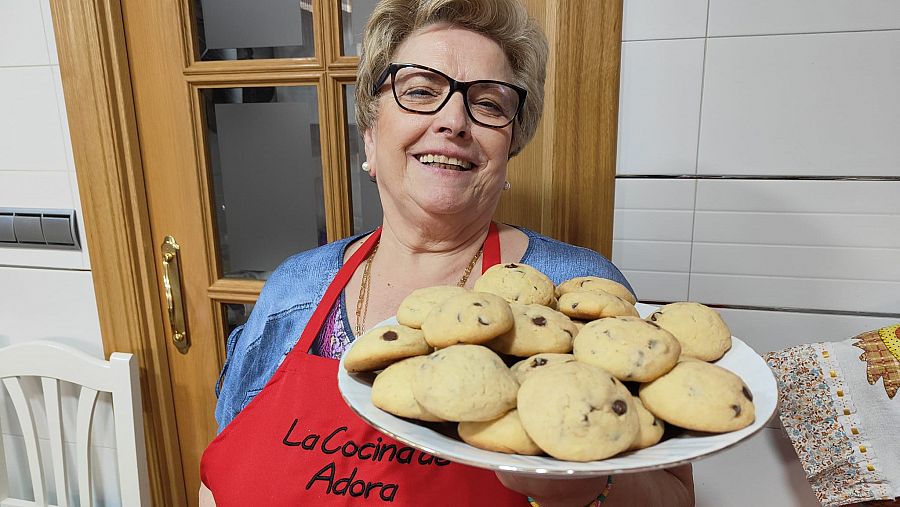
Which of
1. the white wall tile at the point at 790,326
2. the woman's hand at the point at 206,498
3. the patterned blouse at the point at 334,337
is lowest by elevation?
the woman's hand at the point at 206,498

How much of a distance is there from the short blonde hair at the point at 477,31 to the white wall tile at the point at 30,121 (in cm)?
92

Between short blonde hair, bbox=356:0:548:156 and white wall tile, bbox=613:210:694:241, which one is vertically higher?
short blonde hair, bbox=356:0:548:156

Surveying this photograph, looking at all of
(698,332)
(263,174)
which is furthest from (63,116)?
(698,332)

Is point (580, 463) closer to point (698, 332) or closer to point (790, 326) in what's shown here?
point (698, 332)

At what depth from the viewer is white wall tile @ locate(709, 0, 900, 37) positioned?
3.15ft

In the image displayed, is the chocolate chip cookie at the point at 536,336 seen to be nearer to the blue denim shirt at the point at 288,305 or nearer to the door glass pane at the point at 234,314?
the blue denim shirt at the point at 288,305

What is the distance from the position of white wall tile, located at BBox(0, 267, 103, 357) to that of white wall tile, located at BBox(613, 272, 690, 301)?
4.57ft

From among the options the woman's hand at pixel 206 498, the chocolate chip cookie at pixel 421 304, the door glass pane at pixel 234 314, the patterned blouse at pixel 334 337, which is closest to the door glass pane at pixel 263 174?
the door glass pane at pixel 234 314

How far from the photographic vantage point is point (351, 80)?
4.14ft

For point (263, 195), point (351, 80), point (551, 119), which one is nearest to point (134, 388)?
point (263, 195)

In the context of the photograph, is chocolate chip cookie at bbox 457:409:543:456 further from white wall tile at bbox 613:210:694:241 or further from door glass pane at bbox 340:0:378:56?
door glass pane at bbox 340:0:378:56

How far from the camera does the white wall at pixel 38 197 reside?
4.31 feet

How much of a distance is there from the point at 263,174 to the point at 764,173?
1161 millimetres

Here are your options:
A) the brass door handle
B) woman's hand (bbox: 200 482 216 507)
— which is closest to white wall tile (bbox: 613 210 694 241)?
woman's hand (bbox: 200 482 216 507)
